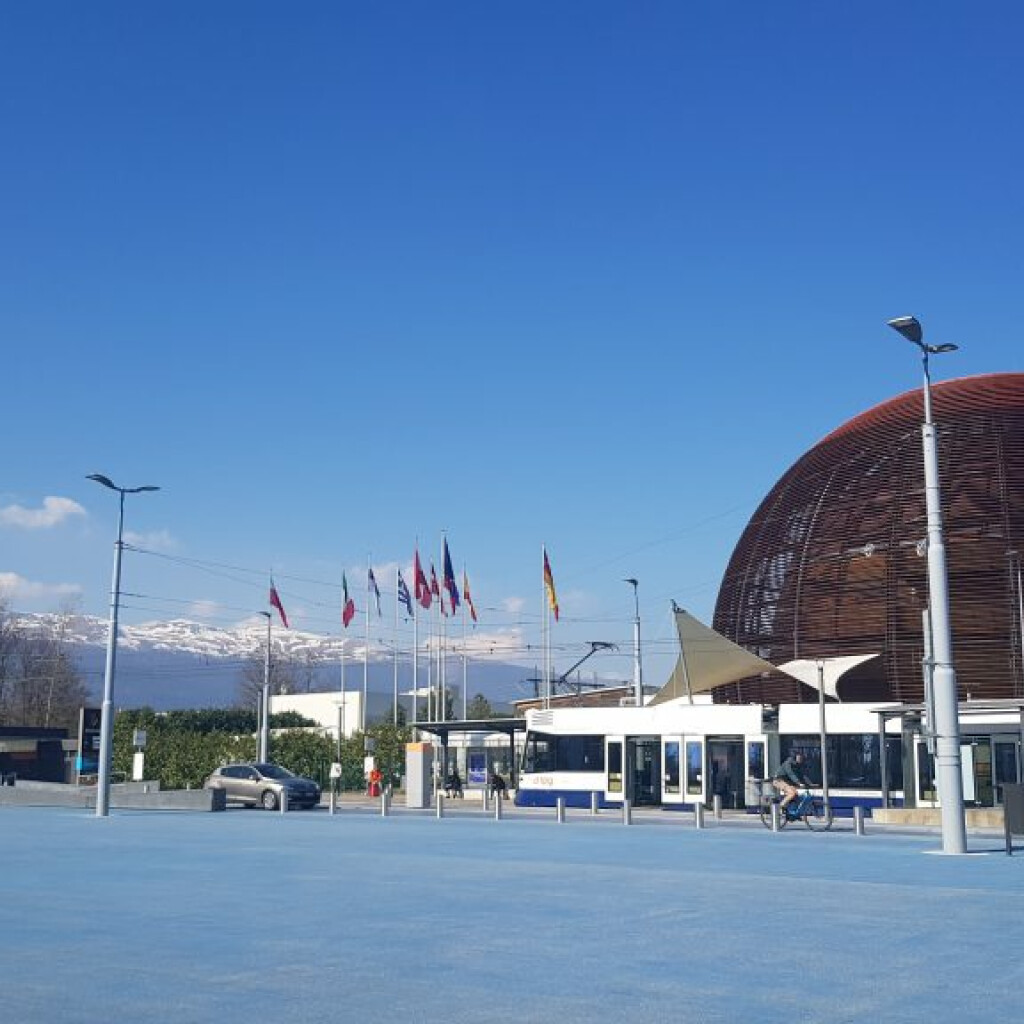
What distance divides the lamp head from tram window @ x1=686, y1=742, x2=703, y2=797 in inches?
811

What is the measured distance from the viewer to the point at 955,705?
21.2m

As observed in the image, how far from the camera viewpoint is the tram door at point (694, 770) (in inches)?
1556

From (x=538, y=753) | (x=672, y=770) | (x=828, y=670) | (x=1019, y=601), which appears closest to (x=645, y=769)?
(x=672, y=770)

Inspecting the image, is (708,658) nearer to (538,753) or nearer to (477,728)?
(538,753)

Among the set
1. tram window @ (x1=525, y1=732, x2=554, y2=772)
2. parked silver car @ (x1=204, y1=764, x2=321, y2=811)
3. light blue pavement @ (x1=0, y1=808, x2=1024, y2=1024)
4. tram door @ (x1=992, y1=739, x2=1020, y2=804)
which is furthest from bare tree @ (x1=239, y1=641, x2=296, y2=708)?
light blue pavement @ (x1=0, y1=808, x2=1024, y2=1024)

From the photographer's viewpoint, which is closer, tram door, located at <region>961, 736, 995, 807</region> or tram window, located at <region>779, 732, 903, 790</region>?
tram door, located at <region>961, 736, 995, 807</region>

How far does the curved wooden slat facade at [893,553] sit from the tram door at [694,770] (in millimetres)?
7618

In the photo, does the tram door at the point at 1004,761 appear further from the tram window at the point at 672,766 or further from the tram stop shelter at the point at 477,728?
the tram stop shelter at the point at 477,728

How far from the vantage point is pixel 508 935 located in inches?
445

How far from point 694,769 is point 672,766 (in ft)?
2.71

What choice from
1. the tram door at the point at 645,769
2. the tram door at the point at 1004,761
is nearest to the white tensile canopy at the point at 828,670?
the tram door at the point at 645,769

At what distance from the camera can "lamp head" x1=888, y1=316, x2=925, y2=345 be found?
69.5 ft

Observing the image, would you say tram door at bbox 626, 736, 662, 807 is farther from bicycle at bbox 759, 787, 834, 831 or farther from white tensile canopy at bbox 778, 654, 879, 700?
bicycle at bbox 759, 787, 834, 831

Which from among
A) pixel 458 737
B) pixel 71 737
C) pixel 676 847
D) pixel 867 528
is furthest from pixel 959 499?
pixel 71 737
